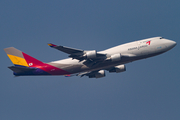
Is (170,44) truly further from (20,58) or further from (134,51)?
(20,58)

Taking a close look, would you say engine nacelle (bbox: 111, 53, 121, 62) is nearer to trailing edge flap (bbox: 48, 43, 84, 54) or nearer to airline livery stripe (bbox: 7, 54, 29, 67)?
trailing edge flap (bbox: 48, 43, 84, 54)

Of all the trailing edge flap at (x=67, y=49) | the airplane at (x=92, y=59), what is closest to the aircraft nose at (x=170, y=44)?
the airplane at (x=92, y=59)

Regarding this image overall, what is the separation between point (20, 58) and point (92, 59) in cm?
1698

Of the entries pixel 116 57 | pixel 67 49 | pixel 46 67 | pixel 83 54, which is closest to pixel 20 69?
pixel 46 67

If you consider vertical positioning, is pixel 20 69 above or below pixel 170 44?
below

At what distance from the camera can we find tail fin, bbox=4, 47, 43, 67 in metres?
46.0

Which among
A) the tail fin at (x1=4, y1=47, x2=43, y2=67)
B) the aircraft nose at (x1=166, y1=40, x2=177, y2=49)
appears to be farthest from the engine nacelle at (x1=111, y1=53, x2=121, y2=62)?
the tail fin at (x1=4, y1=47, x2=43, y2=67)

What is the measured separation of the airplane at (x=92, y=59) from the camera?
1588 inches

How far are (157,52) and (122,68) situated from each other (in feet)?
30.7

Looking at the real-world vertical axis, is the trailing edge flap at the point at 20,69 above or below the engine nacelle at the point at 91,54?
below

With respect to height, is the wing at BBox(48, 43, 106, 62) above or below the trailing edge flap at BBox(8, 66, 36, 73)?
above

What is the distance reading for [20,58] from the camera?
4672 cm

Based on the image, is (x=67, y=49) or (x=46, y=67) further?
(x=46, y=67)

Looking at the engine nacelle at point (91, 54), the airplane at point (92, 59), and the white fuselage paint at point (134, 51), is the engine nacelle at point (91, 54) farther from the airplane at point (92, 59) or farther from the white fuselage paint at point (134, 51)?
the white fuselage paint at point (134, 51)
